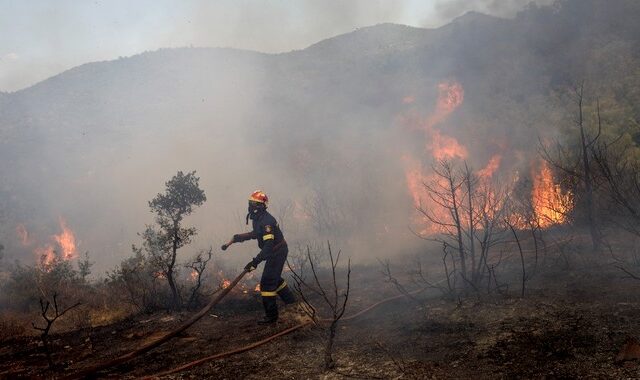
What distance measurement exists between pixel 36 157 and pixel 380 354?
103 feet

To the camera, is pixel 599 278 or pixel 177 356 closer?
pixel 177 356

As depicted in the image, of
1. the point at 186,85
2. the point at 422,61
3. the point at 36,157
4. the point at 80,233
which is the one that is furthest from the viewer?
the point at 186,85

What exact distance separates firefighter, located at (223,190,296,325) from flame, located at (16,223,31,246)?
2043cm

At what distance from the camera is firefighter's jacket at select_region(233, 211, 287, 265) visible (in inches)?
251

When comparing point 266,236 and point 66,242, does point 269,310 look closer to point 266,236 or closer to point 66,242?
point 266,236

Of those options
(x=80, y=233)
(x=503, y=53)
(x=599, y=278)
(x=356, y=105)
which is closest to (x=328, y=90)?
(x=356, y=105)

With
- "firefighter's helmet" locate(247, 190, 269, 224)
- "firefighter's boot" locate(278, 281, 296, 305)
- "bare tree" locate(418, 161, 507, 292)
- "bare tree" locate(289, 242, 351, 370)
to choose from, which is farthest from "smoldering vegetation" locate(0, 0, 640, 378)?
"firefighter's helmet" locate(247, 190, 269, 224)

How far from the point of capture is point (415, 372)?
12.9 feet

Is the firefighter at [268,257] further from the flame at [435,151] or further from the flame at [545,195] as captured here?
the flame at [545,195]

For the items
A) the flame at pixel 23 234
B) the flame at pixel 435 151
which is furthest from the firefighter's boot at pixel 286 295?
the flame at pixel 23 234

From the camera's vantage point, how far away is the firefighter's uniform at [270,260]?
6.32 m

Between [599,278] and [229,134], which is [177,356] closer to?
[599,278]

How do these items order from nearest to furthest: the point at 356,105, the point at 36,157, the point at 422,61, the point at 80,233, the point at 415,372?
the point at 415,372, the point at 80,233, the point at 36,157, the point at 356,105, the point at 422,61

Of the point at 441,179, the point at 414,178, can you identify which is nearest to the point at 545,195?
the point at 441,179
